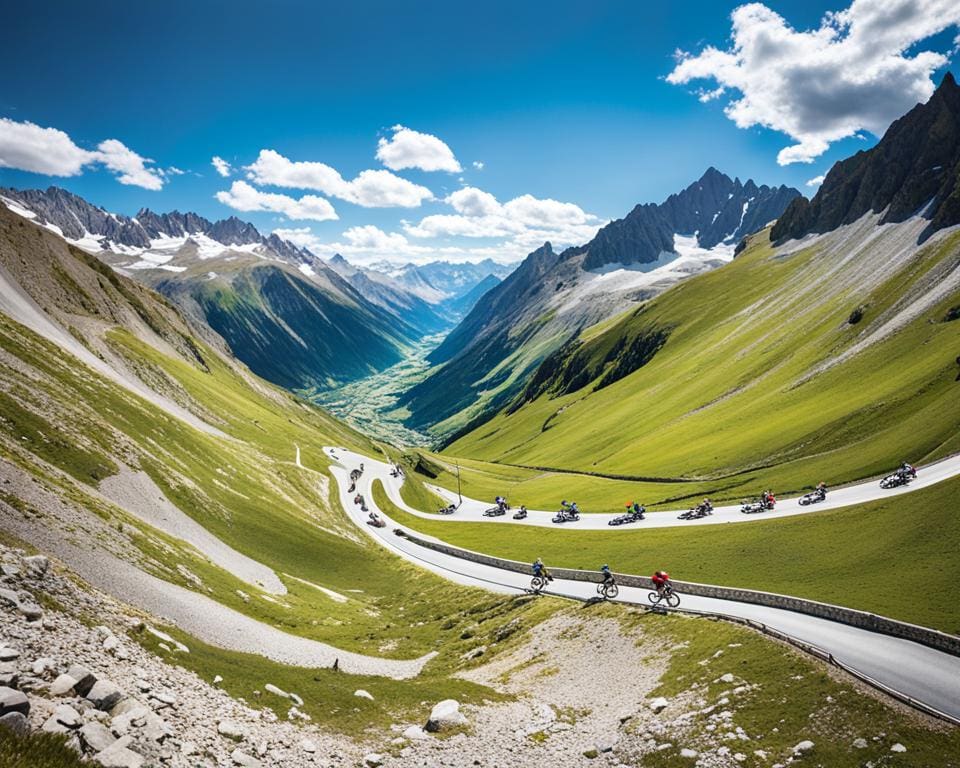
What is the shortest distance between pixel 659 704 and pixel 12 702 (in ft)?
90.6

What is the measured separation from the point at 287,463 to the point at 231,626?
82.6 m

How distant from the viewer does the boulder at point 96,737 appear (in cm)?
1574

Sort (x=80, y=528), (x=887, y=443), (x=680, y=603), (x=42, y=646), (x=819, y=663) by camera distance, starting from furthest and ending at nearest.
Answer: (x=887, y=443) → (x=680, y=603) → (x=80, y=528) → (x=819, y=663) → (x=42, y=646)

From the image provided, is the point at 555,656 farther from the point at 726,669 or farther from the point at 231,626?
the point at 231,626

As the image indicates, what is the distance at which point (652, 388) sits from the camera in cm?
17312

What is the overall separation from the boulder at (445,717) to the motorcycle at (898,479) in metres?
52.7

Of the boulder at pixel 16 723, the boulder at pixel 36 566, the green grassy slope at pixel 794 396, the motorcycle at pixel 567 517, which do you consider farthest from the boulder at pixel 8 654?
the green grassy slope at pixel 794 396

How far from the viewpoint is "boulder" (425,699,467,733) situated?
89.3 ft

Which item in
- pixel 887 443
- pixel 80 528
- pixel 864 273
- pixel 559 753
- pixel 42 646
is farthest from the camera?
pixel 864 273

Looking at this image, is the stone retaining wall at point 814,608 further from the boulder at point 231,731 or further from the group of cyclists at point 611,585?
the boulder at point 231,731

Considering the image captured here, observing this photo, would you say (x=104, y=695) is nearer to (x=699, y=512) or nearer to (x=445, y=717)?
(x=445, y=717)

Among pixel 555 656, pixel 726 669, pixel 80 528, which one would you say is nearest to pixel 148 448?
pixel 80 528

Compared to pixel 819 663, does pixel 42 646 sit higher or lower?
lower

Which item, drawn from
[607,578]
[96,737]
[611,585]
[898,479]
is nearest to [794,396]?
[898,479]
